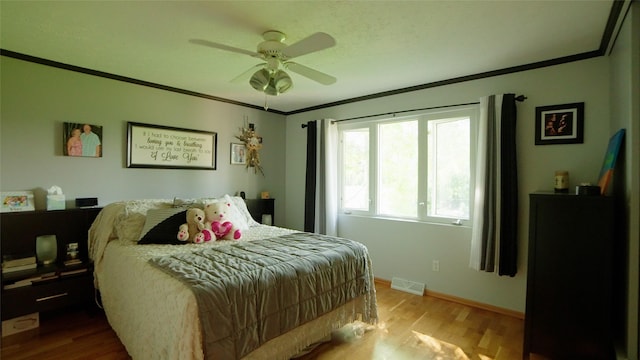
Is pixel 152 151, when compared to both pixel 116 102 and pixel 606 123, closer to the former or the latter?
pixel 116 102

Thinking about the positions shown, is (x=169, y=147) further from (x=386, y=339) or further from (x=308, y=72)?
(x=386, y=339)

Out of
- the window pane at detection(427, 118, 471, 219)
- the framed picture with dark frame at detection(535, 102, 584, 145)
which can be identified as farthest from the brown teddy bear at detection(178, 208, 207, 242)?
the framed picture with dark frame at detection(535, 102, 584, 145)

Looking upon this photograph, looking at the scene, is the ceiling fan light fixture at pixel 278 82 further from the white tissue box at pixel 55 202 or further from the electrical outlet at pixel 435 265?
the electrical outlet at pixel 435 265

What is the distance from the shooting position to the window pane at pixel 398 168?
3.54 m

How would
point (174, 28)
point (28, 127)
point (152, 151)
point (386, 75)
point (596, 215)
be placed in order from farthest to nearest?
point (152, 151) → point (386, 75) → point (28, 127) → point (174, 28) → point (596, 215)

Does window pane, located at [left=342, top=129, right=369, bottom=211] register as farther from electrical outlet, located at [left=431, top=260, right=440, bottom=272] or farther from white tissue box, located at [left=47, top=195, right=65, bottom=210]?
white tissue box, located at [left=47, top=195, right=65, bottom=210]

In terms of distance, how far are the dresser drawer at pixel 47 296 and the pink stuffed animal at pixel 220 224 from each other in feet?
3.78

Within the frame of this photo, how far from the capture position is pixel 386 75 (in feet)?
10.1

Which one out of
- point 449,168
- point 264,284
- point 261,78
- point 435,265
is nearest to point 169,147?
point 261,78

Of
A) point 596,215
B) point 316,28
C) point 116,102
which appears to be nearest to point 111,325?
point 116,102

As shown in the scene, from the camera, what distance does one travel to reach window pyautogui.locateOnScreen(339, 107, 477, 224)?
3.21 metres

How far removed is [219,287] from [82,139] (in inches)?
92.3

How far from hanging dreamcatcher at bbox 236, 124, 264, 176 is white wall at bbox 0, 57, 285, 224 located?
0.50 ft

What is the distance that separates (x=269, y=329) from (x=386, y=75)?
8.37 feet
